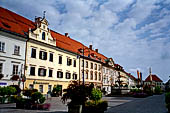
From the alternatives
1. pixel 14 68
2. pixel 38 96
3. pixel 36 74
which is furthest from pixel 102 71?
pixel 38 96

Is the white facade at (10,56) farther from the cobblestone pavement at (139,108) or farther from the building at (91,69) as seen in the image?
the building at (91,69)

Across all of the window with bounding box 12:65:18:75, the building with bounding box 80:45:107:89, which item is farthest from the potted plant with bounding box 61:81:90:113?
the building with bounding box 80:45:107:89

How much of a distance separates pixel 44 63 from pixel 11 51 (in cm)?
725

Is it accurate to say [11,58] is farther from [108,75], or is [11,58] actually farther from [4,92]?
[108,75]

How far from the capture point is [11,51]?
2605 cm

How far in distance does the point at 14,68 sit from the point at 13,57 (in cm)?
167

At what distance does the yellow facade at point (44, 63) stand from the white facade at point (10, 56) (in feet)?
4.42

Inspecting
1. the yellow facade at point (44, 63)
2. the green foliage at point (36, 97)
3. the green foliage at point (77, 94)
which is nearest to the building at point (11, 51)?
the yellow facade at point (44, 63)

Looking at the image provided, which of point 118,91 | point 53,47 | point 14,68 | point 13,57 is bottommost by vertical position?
point 118,91

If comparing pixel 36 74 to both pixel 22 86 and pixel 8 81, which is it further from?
pixel 8 81

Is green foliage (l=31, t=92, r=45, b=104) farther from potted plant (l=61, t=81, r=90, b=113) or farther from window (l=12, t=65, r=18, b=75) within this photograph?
window (l=12, t=65, r=18, b=75)

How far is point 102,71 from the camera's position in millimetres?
54875

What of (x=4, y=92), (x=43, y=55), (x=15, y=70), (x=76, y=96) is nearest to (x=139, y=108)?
(x=76, y=96)

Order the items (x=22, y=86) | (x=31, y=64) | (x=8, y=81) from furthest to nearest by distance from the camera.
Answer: (x=31, y=64) → (x=22, y=86) → (x=8, y=81)
